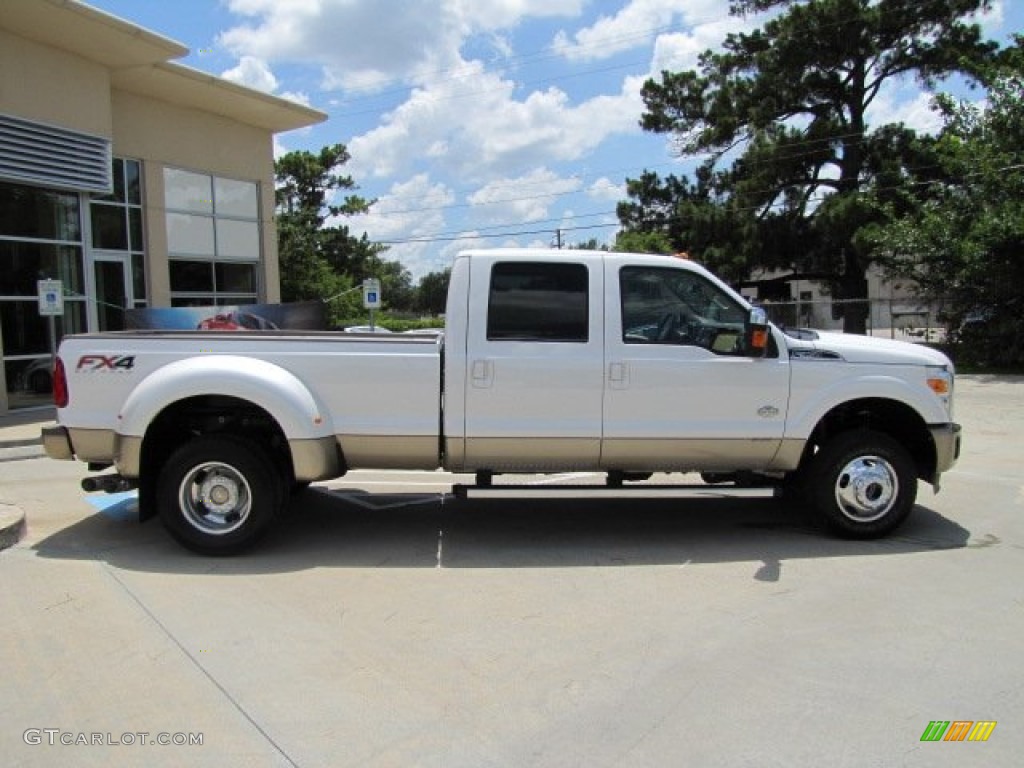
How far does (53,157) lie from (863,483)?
1428 centimetres

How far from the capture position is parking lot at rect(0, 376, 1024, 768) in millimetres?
3395

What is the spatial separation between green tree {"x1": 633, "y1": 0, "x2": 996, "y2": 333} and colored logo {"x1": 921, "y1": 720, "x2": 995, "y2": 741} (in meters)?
28.3

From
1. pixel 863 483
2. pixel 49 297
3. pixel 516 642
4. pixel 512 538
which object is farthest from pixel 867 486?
pixel 49 297

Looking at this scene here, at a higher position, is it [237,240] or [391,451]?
[237,240]

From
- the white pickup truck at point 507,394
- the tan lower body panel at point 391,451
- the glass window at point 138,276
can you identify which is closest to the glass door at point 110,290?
the glass window at point 138,276

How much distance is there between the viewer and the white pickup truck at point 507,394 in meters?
5.71

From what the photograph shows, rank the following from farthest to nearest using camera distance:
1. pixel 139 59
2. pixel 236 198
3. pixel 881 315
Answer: pixel 881 315 → pixel 236 198 → pixel 139 59

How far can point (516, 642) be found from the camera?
4.36 metres

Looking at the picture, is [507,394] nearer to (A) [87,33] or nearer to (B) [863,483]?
(B) [863,483]

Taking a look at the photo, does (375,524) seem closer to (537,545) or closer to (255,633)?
(537,545)

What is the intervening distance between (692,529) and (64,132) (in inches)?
535

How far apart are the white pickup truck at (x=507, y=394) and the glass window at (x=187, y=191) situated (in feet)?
45.2

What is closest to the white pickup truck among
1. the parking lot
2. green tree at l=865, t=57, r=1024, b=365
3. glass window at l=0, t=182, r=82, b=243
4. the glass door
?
the parking lot

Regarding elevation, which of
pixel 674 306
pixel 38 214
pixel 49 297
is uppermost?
pixel 38 214
